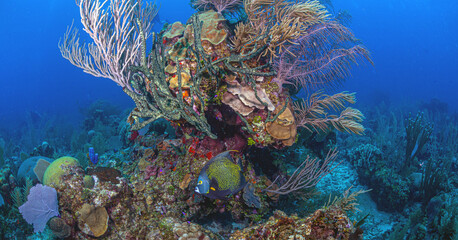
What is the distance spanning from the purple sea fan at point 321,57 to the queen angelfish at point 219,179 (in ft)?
6.83

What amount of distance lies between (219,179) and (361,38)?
10810 cm

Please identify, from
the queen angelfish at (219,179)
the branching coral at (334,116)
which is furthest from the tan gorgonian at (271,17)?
the queen angelfish at (219,179)

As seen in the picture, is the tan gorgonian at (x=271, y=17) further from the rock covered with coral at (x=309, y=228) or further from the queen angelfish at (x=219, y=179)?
the rock covered with coral at (x=309, y=228)

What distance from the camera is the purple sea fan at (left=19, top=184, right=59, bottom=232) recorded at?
3.14 m

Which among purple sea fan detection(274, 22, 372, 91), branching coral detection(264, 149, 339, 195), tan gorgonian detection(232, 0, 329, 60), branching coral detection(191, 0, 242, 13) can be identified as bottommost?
branching coral detection(264, 149, 339, 195)

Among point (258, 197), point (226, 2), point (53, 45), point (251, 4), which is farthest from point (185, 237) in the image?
point (53, 45)

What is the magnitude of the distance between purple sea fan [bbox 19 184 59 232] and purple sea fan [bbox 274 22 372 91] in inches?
161

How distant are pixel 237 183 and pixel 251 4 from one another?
2.98 metres

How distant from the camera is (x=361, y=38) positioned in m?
89.0

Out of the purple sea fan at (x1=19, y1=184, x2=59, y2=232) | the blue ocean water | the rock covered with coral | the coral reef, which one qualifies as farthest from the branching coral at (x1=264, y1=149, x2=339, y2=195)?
the blue ocean water

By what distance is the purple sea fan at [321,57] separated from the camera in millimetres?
4055

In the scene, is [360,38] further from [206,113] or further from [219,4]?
[206,113]

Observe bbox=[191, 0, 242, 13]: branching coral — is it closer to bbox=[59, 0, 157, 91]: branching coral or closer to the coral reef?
the coral reef

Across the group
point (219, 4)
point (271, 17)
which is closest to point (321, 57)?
point (271, 17)
